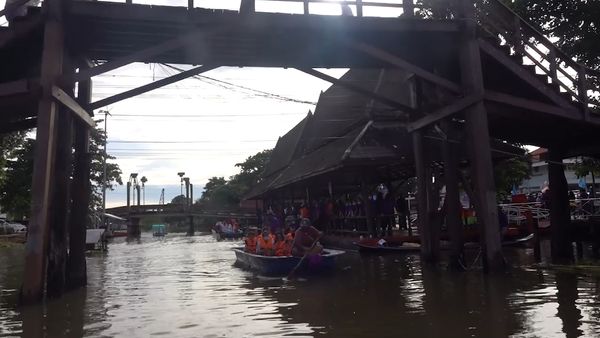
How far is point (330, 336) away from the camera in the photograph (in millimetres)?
6348

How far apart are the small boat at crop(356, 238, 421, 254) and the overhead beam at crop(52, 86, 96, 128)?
9189 mm

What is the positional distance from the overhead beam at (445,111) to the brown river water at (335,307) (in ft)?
10.8

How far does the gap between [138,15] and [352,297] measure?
604cm

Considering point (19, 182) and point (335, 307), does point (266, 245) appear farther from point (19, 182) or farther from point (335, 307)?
point (19, 182)

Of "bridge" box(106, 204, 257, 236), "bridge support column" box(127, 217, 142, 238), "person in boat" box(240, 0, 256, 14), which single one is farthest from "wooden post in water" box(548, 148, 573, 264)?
"bridge support column" box(127, 217, 142, 238)

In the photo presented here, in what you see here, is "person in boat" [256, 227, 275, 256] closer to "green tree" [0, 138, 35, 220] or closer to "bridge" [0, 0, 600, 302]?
"bridge" [0, 0, 600, 302]

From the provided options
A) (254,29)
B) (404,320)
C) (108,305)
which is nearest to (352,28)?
(254,29)

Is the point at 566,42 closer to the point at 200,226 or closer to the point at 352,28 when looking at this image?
the point at 352,28

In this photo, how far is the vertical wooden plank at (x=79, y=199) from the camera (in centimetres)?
1116

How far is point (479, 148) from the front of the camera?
10.5m

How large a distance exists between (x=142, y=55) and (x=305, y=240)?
18.7 ft

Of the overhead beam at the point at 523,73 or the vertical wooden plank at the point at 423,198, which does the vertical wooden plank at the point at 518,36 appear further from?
the vertical wooden plank at the point at 423,198

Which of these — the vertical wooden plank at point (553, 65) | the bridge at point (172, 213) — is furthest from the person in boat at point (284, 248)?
the bridge at point (172, 213)

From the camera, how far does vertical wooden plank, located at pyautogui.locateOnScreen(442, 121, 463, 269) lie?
12.1 m
